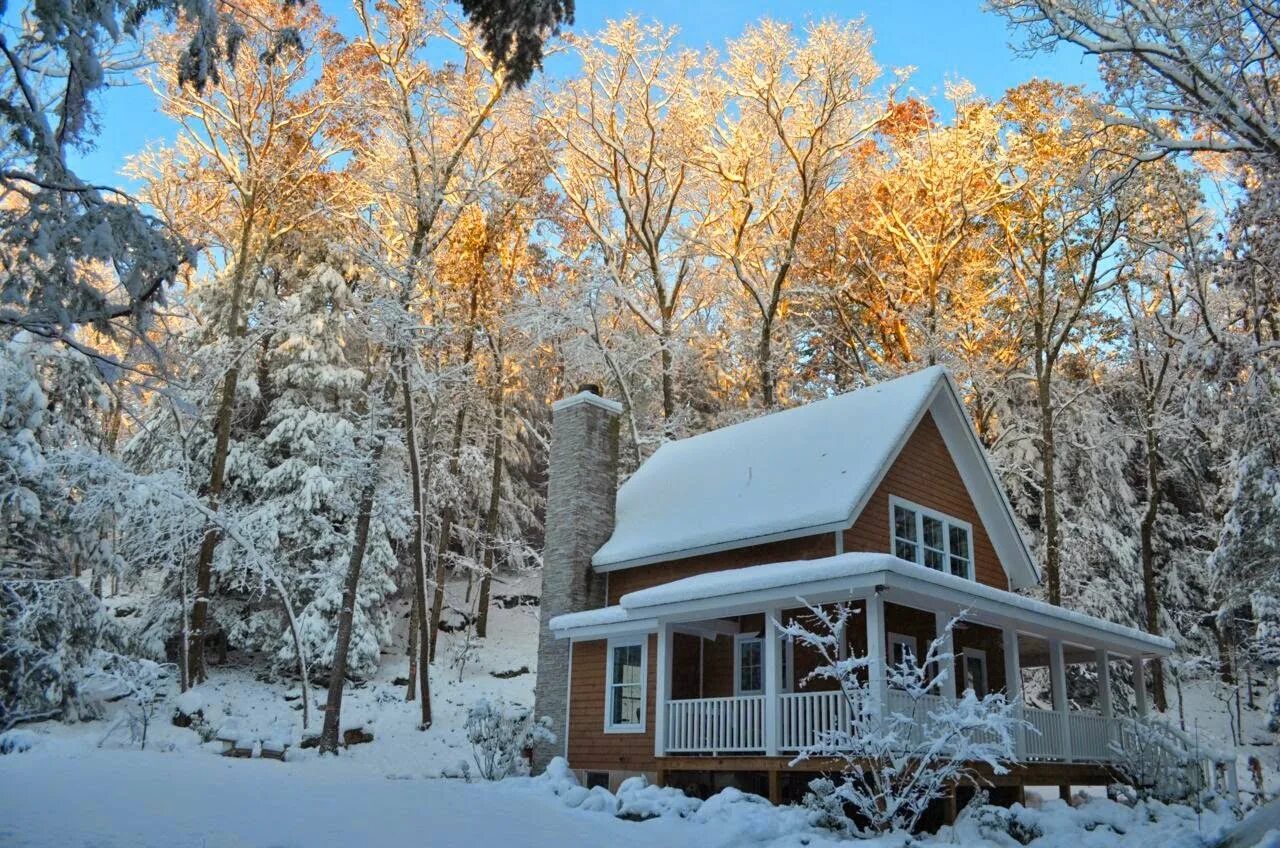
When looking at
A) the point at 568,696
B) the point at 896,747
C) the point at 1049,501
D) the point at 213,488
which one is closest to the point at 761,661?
the point at 568,696

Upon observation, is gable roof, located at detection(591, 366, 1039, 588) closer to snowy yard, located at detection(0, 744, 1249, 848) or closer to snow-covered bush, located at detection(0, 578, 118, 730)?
snowy yard, located at detection(0, 744, 1249, 848)

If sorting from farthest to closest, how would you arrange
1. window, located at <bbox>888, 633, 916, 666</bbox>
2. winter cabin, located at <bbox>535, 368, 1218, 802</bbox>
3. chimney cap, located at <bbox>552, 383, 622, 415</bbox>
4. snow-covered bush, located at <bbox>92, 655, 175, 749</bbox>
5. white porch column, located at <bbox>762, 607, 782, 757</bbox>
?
1. chimney cap, located at <bbox>552, 383, 622, 415</bbox>
2. snow-covered bush, located at <bbox>92, 655, 175, 749</bbox>
3. window, located at <bbox>888, 633, 916, 666</bbox>
4. winter cabin, located at <bbox>535, 368, 1218, 802</bbox>
5. white porch column, located at <bbox>762, 607, 782, 757</bbox>

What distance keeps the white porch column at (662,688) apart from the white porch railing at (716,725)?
0.08 metres

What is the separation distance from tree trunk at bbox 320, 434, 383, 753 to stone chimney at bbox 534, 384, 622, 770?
4731 mm

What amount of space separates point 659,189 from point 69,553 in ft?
52.9

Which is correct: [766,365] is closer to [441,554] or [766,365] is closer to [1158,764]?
[441,554]

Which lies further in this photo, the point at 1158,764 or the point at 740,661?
the point at 740,661

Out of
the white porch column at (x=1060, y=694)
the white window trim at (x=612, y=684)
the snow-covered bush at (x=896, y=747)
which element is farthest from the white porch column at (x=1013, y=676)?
the white window trim at (x=612, y=684)

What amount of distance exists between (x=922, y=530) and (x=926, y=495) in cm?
63

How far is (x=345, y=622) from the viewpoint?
1952 cm

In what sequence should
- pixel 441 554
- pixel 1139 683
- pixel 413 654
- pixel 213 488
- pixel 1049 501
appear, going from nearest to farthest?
pixel 1139 683 < pixel 1049 501 < pixel 213 488 < pixel 413 654 < pixel 441 554

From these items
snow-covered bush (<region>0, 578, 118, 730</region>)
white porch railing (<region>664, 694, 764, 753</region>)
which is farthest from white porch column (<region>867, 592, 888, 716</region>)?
snow-covered bush (<region>0, 578, 118, 730</region>)

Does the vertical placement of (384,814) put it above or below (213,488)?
below

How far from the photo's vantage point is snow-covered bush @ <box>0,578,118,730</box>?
16953 mm
